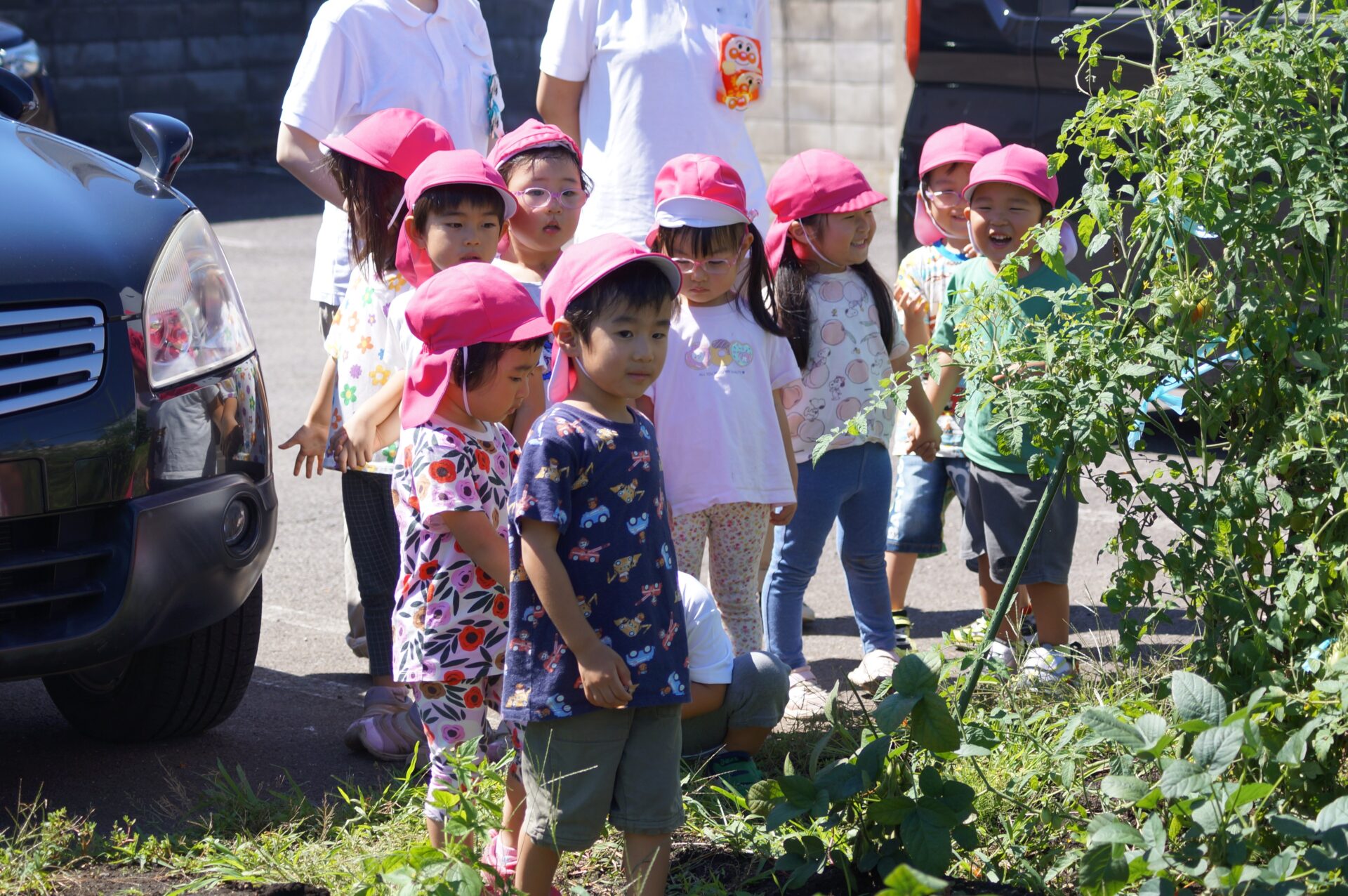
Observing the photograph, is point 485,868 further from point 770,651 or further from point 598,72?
point 598,72

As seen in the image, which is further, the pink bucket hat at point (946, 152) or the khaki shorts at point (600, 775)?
the pink bucket hat at point (946, 152)

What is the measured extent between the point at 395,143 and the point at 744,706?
1.70 metres

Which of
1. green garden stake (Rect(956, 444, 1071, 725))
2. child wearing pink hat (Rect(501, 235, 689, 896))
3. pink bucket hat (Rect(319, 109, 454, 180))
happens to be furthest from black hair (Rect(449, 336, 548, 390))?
pink bucket hat (Rect(319, 109, 454, 180))

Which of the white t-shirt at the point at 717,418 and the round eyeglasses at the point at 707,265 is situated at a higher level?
the round eyeglasses at the point at 707,265

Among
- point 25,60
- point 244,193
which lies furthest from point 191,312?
point 244,193

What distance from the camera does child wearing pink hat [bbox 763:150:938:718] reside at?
393 cm

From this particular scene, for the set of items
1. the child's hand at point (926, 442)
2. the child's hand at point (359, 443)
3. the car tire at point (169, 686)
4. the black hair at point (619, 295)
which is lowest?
the car tire at point (169, 686)

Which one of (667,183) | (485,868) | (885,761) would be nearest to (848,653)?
(667,183)

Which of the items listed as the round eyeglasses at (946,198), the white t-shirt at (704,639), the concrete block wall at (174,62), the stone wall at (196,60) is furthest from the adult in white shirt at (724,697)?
the concrete block wall at (174,62)

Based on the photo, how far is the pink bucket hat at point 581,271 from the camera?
264cm

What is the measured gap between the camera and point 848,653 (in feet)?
14.5

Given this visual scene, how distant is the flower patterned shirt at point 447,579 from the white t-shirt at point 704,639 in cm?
40

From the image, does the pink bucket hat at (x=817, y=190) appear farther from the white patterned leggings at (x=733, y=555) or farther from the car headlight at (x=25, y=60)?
the car headlight at (x=25, y=60)

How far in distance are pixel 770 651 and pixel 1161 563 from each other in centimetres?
138
